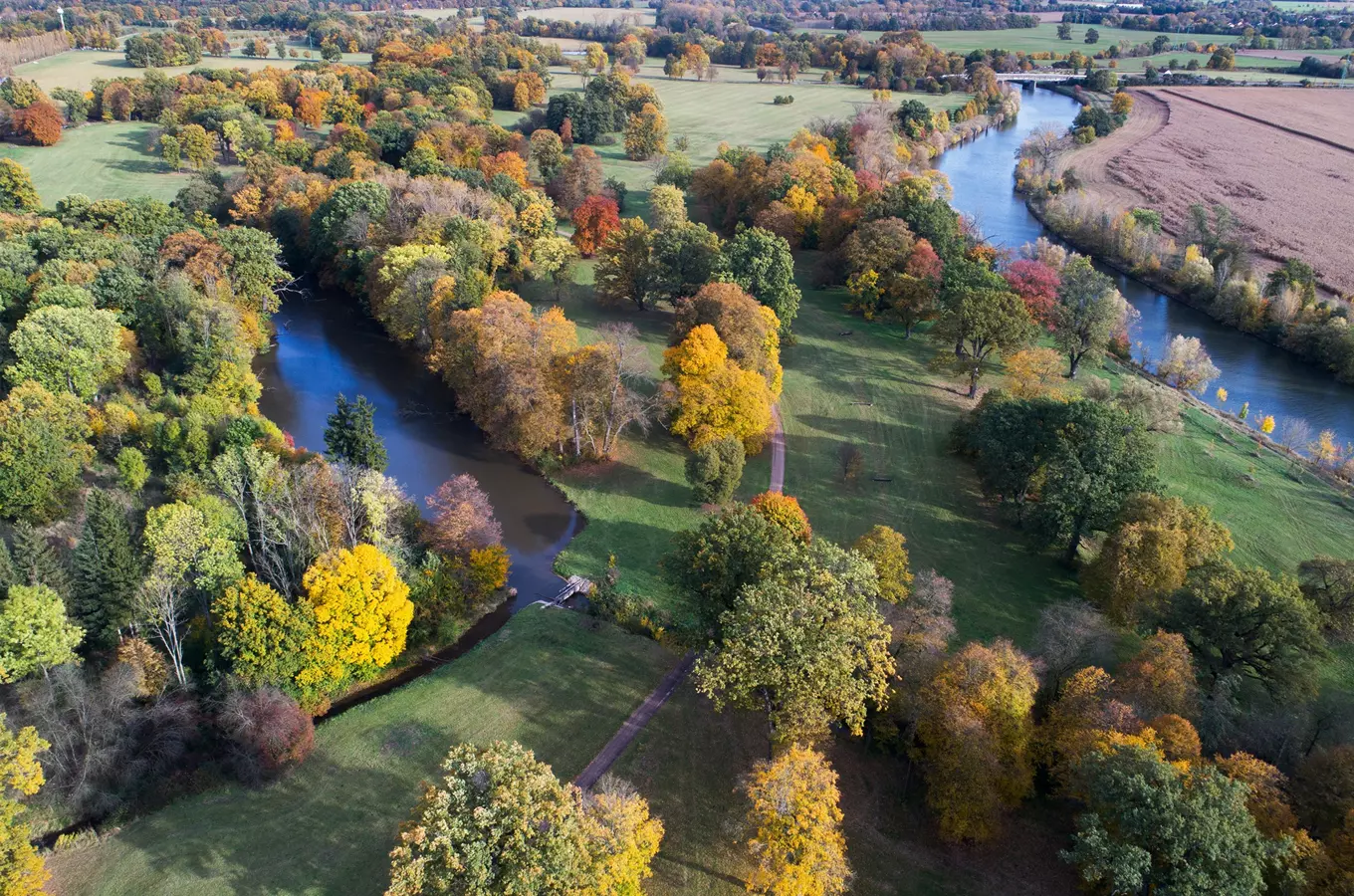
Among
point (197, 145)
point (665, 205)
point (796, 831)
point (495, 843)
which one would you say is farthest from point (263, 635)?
point (197, 145)

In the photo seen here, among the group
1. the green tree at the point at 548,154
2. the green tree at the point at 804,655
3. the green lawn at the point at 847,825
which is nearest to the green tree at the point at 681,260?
the green tree at the point at 548,154

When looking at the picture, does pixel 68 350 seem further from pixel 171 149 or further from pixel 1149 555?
pixel 171 149

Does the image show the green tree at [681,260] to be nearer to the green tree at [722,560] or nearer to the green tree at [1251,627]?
the green tree at [722,560]

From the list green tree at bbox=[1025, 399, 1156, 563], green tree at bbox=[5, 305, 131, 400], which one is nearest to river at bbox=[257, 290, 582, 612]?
green tree at bbox=[5, 305, 131, 400]

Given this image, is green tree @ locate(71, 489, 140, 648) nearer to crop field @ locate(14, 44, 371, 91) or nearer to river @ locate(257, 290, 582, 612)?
river @ locate(257, 290, 582, 612)

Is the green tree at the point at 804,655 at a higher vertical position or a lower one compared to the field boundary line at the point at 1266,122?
lower

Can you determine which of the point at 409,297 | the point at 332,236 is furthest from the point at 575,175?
the point at 409,297
